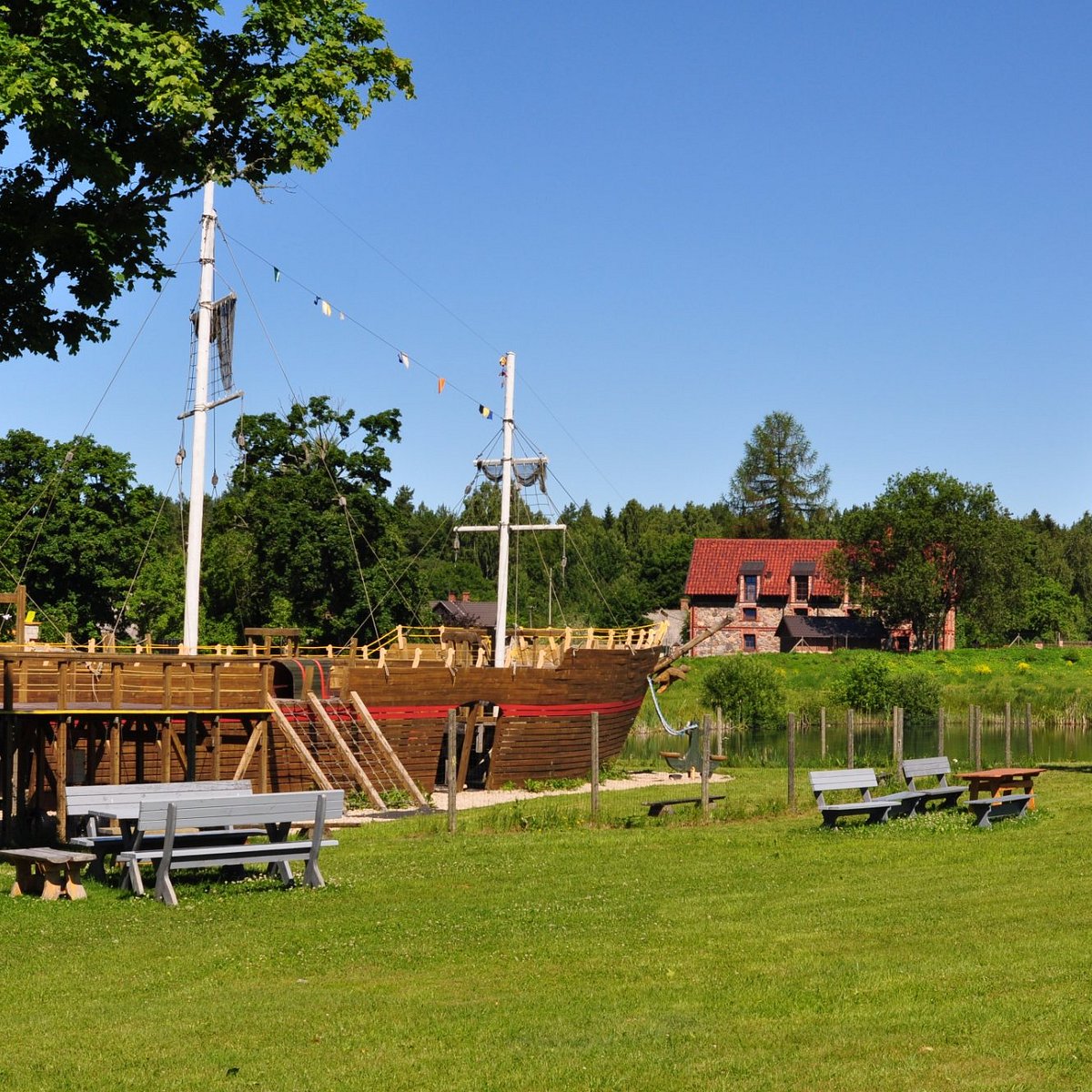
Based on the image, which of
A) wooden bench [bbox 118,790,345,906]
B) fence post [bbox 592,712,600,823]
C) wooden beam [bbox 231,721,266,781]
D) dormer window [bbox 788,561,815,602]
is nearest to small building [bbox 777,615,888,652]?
dormer window [bbox 788,561,815,602]

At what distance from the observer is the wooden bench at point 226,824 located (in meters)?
12.6

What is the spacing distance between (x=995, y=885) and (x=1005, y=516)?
73289 mm

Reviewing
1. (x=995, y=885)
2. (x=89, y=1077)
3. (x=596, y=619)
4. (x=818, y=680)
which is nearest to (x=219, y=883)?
(x=89, y=1077)

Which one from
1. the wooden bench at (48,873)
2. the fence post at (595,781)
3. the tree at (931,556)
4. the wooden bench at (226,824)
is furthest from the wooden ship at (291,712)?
the tree at (931,556)

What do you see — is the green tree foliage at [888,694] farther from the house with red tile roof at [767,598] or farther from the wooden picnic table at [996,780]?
the wooden picnic table at [996,780]

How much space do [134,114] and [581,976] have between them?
8.19 m

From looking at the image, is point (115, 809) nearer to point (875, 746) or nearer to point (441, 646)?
point (441, 646)

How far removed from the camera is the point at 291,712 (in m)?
27.0

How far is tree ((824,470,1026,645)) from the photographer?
79312 mm

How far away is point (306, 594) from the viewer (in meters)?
58.1

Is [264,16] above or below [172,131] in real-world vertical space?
above

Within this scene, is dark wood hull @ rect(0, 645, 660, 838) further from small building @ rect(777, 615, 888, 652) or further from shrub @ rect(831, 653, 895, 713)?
small building @ rect(777, 615, 888, 652)

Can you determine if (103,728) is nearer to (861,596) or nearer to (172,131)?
(172,131)

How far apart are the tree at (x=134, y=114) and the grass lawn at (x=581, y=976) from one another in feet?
18.3
